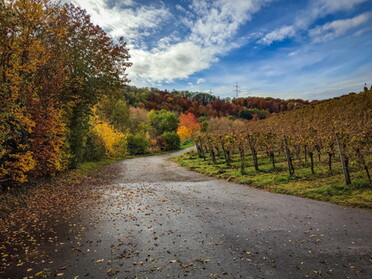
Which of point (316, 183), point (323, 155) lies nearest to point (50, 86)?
point (316, 183)

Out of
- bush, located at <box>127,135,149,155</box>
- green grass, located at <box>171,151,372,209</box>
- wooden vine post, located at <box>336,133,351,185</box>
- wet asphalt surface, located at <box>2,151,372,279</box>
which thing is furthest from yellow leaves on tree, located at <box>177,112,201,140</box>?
wet asphalt surface, located at <box>2,151,372,279</box>

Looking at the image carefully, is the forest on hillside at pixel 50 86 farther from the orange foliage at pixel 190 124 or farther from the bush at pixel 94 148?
the orange foliage at pixel 190 124

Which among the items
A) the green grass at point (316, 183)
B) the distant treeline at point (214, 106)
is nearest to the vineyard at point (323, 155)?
the green grass at point (316, 183)

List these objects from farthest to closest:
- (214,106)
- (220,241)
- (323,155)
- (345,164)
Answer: (214,106) < (323,155) < (345,164) < (220,241)

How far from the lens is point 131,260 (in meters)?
5.58

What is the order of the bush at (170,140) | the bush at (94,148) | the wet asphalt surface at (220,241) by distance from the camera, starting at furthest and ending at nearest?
the bush at (170,140)
the bush at (94,148)
the wet asphalt surface at (220,241)

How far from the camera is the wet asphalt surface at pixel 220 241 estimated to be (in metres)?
5.05

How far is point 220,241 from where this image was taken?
6.48m

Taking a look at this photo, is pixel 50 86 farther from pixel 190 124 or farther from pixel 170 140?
pixel 190 124

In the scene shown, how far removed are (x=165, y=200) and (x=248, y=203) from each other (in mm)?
4244

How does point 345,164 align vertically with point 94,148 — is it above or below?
below

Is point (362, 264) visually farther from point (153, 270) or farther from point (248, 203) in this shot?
point (248, 203)

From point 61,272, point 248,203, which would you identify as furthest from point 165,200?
point 61,272

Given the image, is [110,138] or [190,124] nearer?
[110,138]
